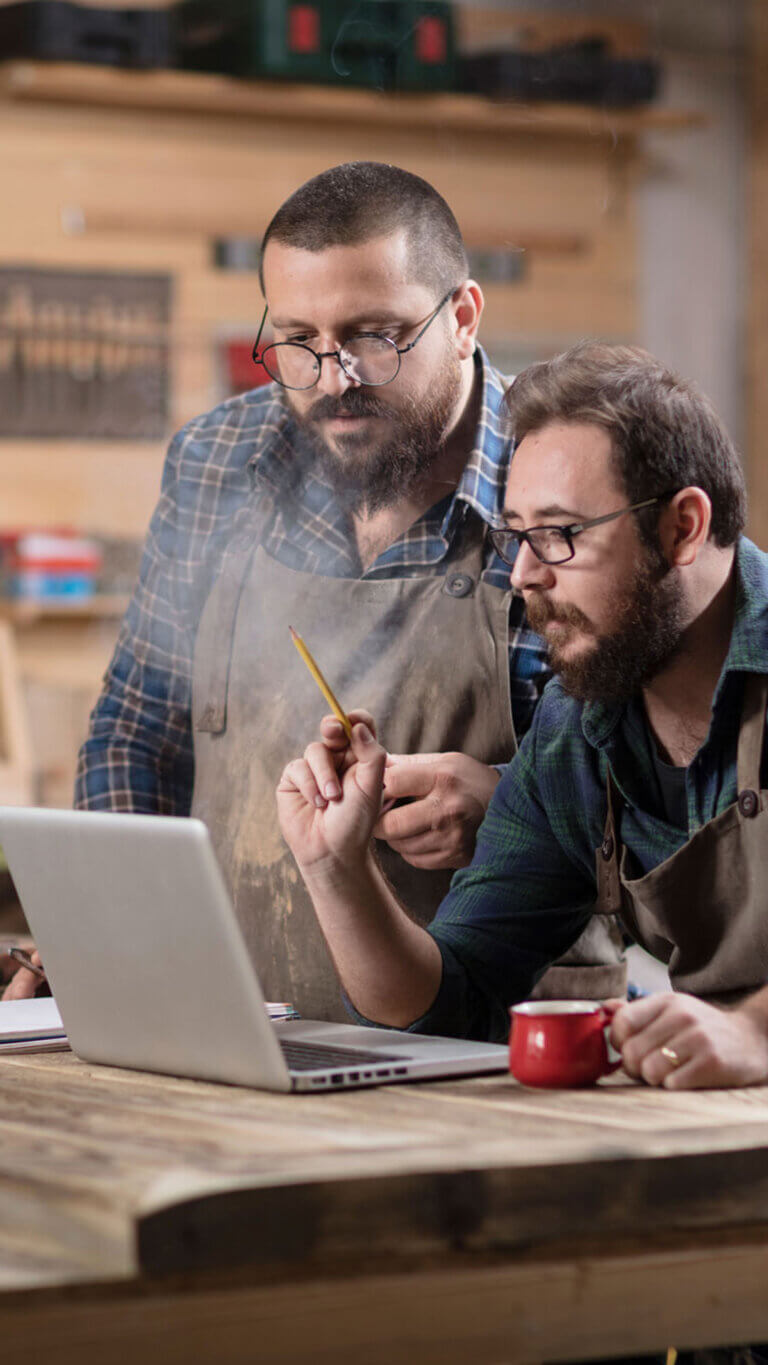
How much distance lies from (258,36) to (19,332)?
33.2 inches

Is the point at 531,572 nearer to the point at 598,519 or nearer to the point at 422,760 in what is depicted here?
the point at 598,519

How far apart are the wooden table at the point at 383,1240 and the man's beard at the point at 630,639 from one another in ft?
1.64

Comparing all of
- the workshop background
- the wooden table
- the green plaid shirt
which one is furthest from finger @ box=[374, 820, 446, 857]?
the workshop background

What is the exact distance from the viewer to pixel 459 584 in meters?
2.02

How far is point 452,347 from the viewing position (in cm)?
203

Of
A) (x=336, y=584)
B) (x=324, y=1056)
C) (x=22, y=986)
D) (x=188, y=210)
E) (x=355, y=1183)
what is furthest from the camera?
(x=188, y=210)

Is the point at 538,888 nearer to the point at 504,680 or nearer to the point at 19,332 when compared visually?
the point at 504,680

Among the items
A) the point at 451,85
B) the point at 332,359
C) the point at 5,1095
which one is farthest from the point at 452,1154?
the point at 451,85

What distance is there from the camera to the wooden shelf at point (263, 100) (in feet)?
13.2

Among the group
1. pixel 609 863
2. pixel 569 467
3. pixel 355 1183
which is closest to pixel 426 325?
pixel 569 467

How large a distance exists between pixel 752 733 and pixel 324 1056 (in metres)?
0.45

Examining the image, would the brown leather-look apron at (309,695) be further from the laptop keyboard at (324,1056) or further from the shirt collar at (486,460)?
the laptop keyboard at (324,1056)

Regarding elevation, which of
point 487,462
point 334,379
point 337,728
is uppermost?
point 334,379

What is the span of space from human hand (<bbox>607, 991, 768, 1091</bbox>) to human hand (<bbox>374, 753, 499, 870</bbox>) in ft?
Answer: 2.05
